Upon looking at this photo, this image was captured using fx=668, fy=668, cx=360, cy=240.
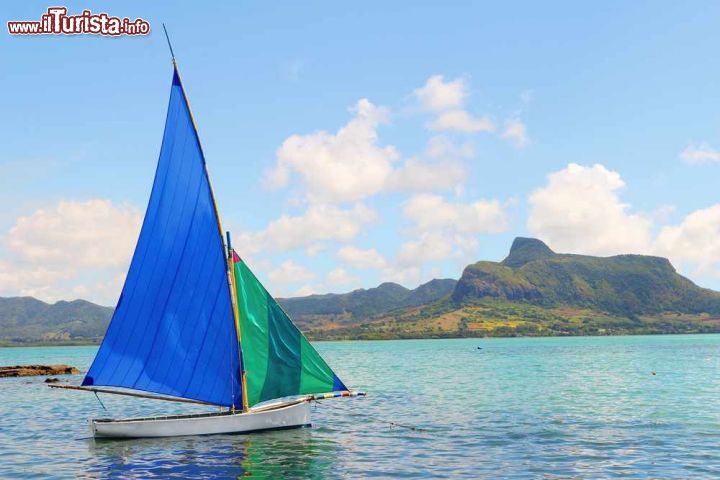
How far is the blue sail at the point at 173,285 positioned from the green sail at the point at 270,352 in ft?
4.82

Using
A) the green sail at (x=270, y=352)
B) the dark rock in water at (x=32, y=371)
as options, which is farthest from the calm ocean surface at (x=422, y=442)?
the dark rock in water at (x=32, y=371)

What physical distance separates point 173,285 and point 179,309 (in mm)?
1256

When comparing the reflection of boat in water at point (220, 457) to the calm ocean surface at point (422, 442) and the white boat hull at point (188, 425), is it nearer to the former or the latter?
the calm ocean surface at point (422, 442)

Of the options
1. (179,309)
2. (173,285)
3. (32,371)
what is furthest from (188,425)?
(32,371)

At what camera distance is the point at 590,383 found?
73750 mm

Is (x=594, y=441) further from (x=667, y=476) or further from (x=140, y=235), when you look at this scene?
(x=140, y=235)

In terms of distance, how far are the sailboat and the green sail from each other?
63 centimetres

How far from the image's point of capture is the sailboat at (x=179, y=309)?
33.7 meters

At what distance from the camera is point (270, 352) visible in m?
35.6

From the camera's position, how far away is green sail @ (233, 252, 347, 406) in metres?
35.2

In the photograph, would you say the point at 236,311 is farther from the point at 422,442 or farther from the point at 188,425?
the point at 422,442

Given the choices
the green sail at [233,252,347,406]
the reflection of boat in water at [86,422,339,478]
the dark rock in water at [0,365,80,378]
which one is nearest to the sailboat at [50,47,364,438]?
the green sail at [233,252,347,406]

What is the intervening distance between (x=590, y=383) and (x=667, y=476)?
4953cm

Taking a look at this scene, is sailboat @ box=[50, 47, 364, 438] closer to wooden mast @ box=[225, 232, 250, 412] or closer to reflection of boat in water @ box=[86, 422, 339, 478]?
wooden mast @ box=[225, 232, 250, 412]
